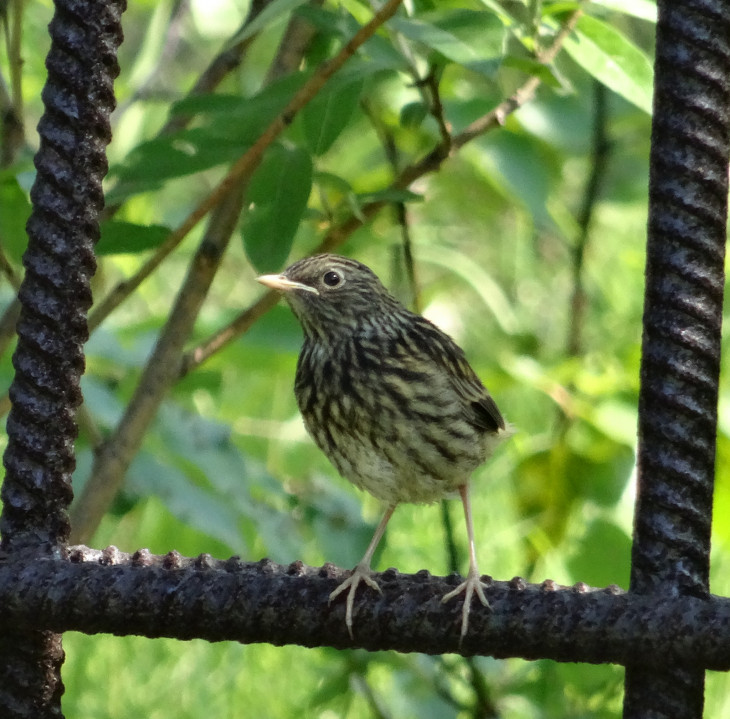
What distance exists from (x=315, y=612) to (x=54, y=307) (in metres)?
0.57

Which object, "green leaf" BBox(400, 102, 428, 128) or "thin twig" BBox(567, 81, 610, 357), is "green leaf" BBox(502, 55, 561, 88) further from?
"thin twig" BBox(567, 81, 610, 357)

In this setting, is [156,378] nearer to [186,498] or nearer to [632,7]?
[186,498]

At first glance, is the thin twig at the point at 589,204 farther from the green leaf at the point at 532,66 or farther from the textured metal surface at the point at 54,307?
the textured metal surface at the point at 54,307

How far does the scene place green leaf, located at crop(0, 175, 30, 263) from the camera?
2.46 meters

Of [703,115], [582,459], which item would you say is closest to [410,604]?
[703,115]

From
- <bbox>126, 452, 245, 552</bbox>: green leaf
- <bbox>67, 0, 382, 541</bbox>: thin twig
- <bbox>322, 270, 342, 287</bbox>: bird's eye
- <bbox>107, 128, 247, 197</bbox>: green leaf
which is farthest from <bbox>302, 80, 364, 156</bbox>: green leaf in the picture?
<bbox>322, 270, 342, 287</bbox>: bird's eye

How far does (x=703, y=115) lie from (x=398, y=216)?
166 centimetres

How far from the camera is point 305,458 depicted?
425 centimetres

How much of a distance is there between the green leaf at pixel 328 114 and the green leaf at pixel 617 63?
16.5 inches

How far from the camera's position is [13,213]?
250 cm

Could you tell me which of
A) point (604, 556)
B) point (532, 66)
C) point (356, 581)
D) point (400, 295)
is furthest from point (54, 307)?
point (400, 295)

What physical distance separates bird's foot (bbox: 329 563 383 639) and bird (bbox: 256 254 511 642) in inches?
18.3

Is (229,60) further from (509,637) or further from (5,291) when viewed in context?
(509,637)

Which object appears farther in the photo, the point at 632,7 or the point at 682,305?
the point at 632,7
